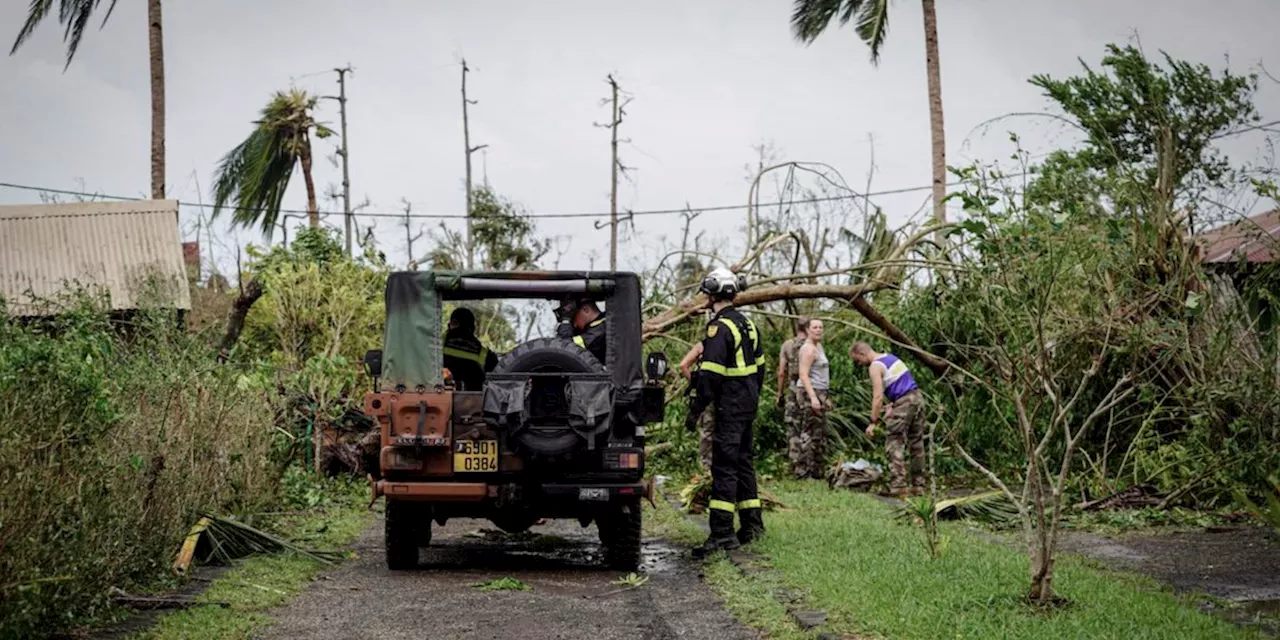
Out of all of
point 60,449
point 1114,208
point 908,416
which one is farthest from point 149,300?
point 1114,208

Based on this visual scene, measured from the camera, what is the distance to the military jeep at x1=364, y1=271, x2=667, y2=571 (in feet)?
34.6

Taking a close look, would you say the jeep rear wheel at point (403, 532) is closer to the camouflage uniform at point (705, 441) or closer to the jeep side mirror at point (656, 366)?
the jeep side mirror at point (656, 366)

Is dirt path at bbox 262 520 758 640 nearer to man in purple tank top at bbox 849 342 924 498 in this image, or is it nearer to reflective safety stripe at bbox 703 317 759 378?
reflective safety stripe at bbox 703 317 759 378

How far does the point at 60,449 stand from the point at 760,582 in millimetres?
4555

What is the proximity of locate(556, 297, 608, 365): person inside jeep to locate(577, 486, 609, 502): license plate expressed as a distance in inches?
49.5

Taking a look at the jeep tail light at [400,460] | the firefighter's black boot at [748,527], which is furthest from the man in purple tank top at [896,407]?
the jeep tail light at [400,460]

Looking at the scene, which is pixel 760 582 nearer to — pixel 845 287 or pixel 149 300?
pixel 149 300

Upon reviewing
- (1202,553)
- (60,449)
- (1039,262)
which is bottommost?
(1202,553)

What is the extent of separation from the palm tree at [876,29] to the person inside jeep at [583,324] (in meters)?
16.0

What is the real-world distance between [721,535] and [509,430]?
2.18m

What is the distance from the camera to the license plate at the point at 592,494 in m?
10.7

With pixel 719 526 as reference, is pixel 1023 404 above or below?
above

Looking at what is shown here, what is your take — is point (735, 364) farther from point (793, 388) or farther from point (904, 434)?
point (793, 388)

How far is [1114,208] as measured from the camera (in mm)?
14945
